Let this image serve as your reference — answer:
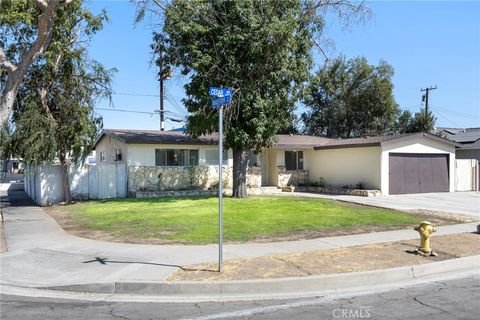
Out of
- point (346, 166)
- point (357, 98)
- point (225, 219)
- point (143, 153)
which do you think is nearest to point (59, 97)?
point (143, 153)

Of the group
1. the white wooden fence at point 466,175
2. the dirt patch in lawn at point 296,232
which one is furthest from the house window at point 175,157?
the white wooden fence at point 466,175

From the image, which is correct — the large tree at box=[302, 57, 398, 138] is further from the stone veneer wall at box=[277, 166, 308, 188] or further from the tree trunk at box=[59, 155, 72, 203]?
the tree trunk at box=[59, 155, 72, 203]

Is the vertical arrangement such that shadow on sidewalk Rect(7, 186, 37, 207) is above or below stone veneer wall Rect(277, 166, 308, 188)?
below

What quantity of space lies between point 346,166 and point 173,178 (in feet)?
33.0

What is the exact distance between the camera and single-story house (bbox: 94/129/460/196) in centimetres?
2475

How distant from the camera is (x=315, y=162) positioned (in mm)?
29750

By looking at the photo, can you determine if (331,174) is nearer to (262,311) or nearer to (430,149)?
(430,149)

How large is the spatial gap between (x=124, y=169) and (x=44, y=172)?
3.95 m

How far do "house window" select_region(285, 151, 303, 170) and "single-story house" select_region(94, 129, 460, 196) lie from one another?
286 mm

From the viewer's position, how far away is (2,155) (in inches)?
829

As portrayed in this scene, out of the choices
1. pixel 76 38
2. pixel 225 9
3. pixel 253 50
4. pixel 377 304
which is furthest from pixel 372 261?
pixel 76 38

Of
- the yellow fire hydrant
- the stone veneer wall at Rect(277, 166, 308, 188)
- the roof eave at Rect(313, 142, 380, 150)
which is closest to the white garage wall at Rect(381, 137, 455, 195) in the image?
the roof eave at Rect(313, 142, 380, 150)

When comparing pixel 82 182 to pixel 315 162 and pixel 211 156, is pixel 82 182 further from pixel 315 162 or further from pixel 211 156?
pixel 315 162

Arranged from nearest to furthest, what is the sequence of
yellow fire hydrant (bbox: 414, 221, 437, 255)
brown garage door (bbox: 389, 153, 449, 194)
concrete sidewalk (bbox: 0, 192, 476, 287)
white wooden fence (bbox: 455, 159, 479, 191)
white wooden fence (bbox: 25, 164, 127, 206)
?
concrete sidewalk (bbox: 0, 192, 476, 287)
yellow fire hydrant (bbox: 414, 221, 437, 255)
white wooden fence (bbox: 25, 164, 127, 206)
brown garage door (bbox: 389, 153, 449, 194)
white wooden fence (bbox: 455, 159, 479, 191)
